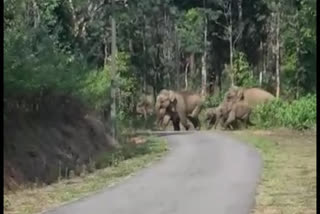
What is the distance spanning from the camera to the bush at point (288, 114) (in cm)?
3055

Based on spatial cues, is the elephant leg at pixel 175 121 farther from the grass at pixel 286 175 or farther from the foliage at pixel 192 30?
the grass at pixel 286 175

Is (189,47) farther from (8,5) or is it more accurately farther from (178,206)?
(178,206)

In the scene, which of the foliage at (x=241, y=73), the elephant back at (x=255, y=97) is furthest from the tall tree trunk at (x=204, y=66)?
the elephant back at (x=255, y=97)

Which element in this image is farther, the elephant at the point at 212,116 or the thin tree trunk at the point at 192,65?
the thin tree trunk at the point at 192,65

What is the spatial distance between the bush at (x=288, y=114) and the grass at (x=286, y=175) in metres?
2.82

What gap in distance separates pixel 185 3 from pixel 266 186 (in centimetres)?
4335

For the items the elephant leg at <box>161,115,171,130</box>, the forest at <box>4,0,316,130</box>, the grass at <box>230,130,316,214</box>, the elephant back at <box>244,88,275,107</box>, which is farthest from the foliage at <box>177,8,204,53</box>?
the grass at <box>230,130,316,214</box>

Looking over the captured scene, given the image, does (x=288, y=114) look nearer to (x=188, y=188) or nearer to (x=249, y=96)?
(x=249, y=96)

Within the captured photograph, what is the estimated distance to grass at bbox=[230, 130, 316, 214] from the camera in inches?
455

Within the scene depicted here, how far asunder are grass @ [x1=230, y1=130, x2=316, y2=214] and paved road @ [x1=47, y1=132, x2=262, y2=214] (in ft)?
0.85

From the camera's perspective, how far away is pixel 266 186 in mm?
13922

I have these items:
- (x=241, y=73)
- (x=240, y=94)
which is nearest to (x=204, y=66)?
(x=241, y=73)

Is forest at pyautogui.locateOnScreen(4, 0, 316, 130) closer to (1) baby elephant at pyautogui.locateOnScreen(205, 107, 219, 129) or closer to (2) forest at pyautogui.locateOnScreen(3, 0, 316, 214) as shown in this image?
(2) forest at pyautogui.locateOnScreen(3, 0, 316, 214)

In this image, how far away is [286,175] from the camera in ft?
51.4
